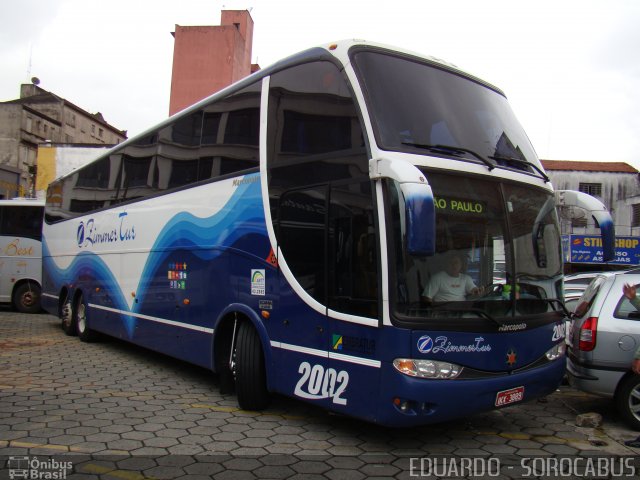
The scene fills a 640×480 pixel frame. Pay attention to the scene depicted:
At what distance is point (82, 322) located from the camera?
11102 mm

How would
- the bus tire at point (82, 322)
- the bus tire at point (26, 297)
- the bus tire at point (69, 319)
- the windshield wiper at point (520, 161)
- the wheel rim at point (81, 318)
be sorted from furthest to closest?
1. the bus tire at point (26, 297)
2. the bus tire at point (69, 319)
3. the wheel rim at point (81, 318)
4. the bus tire at point (82, 322)
5. the windshield wiper at point (520, 161)

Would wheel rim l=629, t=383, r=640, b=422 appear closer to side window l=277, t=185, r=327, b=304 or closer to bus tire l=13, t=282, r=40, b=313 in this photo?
side window l=277, t=185, r=327, b=304

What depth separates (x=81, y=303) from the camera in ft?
36.7

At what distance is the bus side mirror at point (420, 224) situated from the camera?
12.3 ft

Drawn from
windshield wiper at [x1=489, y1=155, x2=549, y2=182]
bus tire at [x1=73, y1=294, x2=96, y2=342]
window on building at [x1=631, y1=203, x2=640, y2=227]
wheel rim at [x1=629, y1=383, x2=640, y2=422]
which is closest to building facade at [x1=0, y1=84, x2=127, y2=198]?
bus tire at [x1=73, y1=294, x2=96, y2=342]

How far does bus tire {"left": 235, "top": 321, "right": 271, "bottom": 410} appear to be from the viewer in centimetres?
574

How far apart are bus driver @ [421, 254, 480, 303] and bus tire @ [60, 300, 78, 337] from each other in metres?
9.53

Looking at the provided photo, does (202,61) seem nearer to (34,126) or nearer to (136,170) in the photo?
(34,126)

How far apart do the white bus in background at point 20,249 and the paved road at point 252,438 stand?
31.8 ft

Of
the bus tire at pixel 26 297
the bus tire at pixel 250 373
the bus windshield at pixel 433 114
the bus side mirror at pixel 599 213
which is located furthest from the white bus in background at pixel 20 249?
the bus side mirror at pixel 599 213

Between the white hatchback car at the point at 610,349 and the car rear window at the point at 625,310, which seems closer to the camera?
the white hatchback car at the point at 610,349

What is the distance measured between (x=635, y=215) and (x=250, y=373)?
1279 inches

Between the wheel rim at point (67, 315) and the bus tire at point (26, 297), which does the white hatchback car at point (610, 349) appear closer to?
the wheel rim at point (67, 315)

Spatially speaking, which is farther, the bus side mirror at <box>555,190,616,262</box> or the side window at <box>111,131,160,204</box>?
the side window at <box>111,131,160,204</box>
